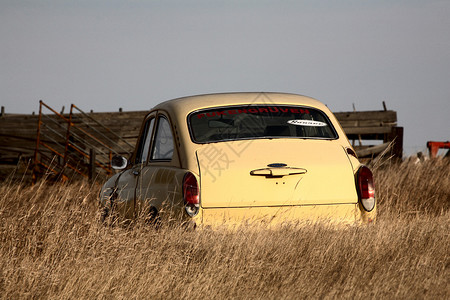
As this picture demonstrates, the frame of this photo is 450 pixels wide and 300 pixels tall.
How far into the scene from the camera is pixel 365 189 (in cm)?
635

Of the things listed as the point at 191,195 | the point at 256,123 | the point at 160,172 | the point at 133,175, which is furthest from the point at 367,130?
the point at 191,195

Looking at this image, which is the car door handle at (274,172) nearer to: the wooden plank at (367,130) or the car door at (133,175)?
the car door at (133,175)

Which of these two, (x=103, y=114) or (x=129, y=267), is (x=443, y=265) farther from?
(x=103, y=114)

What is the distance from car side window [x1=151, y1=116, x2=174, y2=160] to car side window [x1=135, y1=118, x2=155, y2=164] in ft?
0.68

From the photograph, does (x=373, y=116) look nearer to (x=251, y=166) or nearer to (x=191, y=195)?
(x=251, y=166)

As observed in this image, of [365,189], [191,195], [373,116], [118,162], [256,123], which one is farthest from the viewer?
[373,116]

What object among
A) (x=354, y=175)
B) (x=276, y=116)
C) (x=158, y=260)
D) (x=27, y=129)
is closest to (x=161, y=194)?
(x=158, y=260)

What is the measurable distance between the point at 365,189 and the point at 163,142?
2163mm

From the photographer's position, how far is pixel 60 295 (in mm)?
4836

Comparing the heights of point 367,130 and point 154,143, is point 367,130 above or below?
below

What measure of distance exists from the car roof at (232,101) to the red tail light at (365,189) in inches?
39.4

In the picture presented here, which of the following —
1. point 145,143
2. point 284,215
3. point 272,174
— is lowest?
point 284,215

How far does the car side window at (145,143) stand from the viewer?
7.51 metres

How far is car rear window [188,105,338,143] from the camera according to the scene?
6523mm
